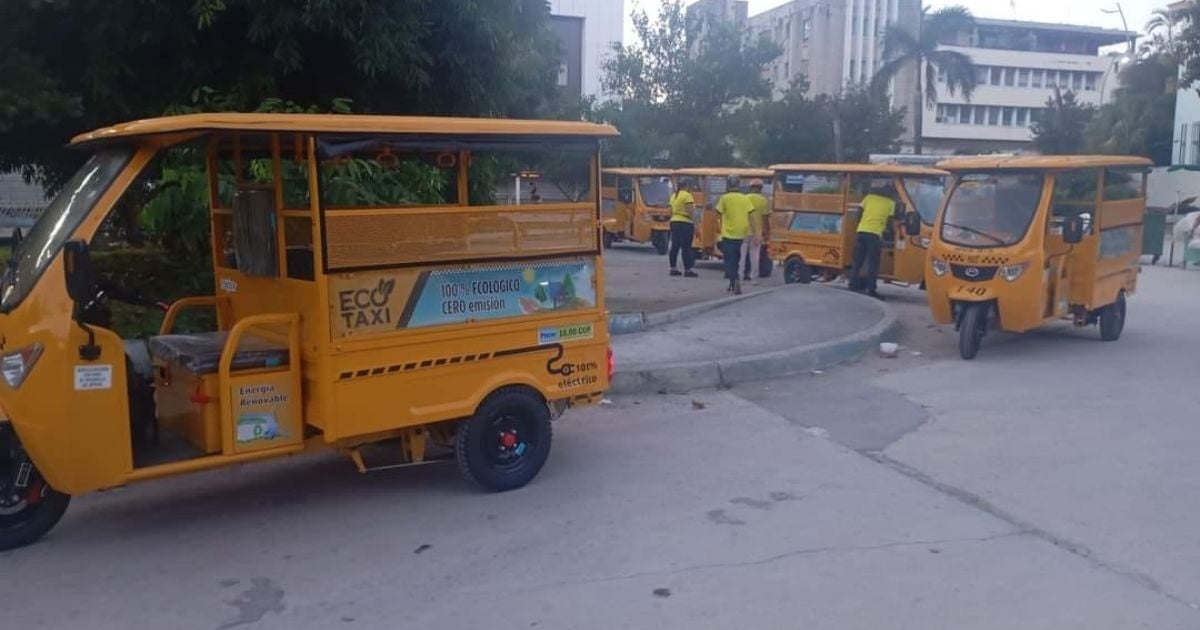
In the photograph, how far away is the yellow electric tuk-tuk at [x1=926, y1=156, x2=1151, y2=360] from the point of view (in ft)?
34.9

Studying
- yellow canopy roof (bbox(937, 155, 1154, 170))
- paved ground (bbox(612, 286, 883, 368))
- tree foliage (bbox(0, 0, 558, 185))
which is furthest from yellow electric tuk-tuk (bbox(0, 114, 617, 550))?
yellow canopy roof (bbox(937, 155, 1154, 170))

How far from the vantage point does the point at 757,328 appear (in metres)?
11.6

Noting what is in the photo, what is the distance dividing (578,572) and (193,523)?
225 cm

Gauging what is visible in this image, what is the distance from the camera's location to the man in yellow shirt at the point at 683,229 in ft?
59.9

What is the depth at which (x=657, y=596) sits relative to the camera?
15.9ft

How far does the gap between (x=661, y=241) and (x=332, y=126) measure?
62.5 ft

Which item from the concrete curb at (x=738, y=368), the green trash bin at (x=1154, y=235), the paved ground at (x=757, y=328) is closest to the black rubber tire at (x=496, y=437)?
the concrete curb at (x=738, y=368)

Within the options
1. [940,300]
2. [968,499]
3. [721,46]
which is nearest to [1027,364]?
[940,300]

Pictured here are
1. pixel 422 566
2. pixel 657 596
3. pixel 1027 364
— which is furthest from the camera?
pixel 1027 364

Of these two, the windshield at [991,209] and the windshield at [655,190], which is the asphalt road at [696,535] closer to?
the windshield at [991,209]

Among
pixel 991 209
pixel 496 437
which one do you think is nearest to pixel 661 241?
pixel 991 209

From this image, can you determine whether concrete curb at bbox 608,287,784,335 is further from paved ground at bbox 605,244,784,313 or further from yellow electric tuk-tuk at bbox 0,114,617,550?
yellow electric tuk-tuk at bbox 0,114,617,550

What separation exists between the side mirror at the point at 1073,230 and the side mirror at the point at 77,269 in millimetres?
9299

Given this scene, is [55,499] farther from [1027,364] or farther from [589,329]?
[1027,364]
